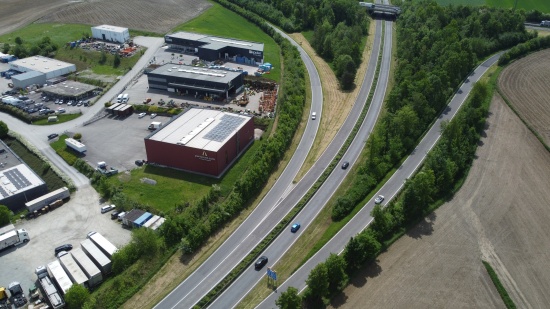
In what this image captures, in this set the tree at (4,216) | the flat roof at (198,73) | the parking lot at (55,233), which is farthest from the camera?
the flat roof at (198,73)

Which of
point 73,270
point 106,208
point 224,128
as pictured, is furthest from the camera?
point 224,128

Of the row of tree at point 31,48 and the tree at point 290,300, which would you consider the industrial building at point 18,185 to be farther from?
the row of tree at point 31,48

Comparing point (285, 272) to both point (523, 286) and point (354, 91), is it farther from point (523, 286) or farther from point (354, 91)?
point (354, 91)

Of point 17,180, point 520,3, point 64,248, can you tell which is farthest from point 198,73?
point 520,3

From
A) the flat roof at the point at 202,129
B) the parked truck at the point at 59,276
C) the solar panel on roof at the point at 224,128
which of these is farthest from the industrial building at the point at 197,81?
the parked truck at the point at 59,276

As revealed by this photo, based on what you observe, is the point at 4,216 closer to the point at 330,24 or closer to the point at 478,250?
the point at 478,250

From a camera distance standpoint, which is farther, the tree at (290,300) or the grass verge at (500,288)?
the grass verge at (500,288)

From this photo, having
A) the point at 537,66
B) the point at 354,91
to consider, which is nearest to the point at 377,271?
the point at 354,91
